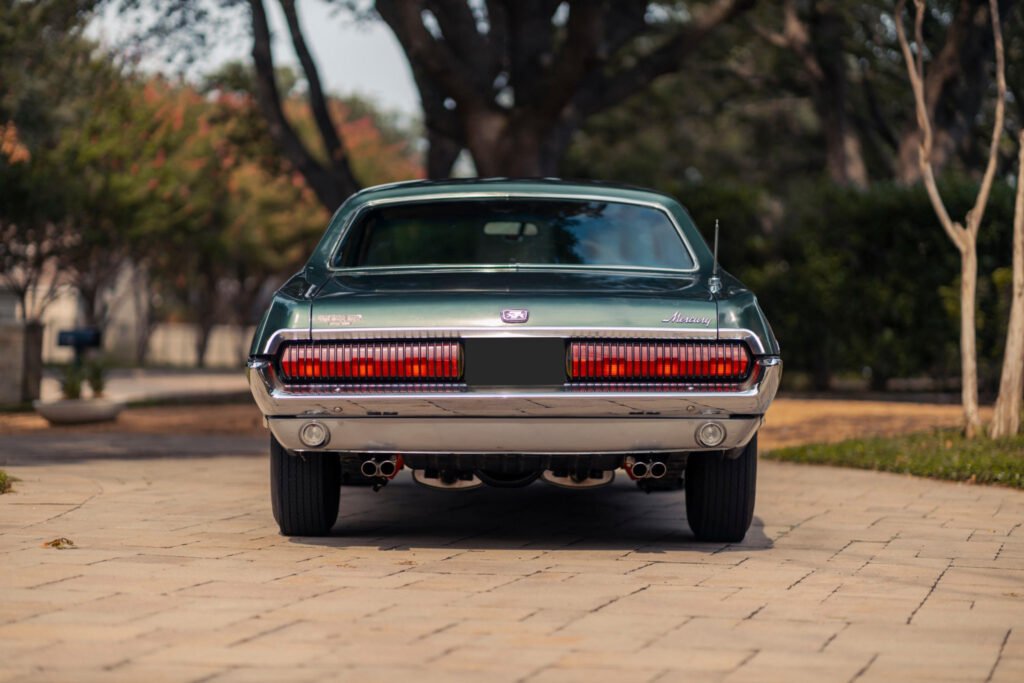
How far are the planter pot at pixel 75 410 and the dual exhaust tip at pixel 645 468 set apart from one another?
33.2ft

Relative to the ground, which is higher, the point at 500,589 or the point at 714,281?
the point at 714,281

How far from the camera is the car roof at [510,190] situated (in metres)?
7.53

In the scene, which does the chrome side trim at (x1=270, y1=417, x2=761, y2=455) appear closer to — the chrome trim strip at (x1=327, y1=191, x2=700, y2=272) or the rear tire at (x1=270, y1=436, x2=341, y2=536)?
the rear tire at (x1=270, y1=436, x2=341, y2=536)

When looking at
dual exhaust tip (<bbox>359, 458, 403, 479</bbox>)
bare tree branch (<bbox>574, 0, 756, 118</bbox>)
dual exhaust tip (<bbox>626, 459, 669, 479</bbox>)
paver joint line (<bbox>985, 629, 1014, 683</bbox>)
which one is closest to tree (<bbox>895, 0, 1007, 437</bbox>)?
dual exhaust tip (<bbox>626, 459, 669, 479</bbox>)

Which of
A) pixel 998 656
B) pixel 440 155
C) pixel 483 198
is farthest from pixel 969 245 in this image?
pixel 440 155

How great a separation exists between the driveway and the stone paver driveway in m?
0.02

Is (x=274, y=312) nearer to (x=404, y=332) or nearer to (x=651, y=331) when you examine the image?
(x=404, y=332)

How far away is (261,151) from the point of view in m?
25.0

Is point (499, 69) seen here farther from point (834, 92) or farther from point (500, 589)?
point (500, 589)

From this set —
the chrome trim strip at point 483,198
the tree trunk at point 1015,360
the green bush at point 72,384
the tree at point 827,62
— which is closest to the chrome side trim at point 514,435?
the chrome trim strip at point 483,198

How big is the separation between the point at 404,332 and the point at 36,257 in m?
19.4

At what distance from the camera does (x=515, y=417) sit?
630 centimetres

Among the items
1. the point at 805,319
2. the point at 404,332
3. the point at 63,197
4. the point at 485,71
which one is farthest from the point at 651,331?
the point at 63,197

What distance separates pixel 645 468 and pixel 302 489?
1.55m
